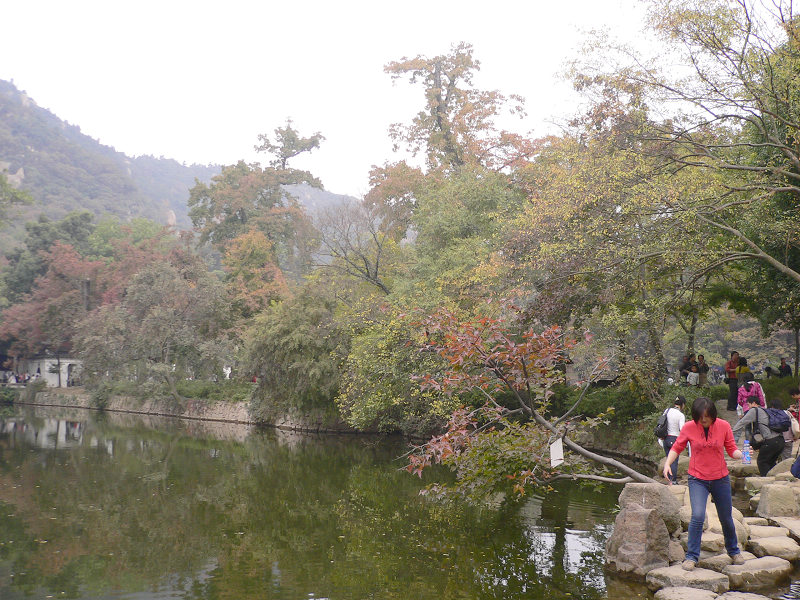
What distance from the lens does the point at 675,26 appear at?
12.1 meters

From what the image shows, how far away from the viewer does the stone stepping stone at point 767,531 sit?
26.4 feet

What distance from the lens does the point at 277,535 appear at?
10.2 m

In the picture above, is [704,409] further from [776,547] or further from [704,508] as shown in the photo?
[776,547]

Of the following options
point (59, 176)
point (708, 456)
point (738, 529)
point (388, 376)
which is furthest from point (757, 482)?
point (59, 176)

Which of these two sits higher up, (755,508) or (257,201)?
(257,201)

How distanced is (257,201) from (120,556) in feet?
122

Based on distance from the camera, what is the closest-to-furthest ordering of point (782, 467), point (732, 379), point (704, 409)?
point (704, 409) → point (782, 467) → point (732, 379)

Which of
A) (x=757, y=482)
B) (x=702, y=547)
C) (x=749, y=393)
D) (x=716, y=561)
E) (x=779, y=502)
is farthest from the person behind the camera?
(x=749, y=393)

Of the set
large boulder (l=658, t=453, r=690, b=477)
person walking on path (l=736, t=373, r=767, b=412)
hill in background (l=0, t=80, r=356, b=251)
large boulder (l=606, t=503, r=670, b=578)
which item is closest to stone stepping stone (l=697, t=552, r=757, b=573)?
large boulder (l=606, t=503, r=670, b=578)

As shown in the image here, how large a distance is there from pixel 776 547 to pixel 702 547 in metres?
0.83

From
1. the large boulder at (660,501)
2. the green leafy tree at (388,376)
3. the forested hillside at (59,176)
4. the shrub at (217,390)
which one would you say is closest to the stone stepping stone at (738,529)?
the large boulder at (660,501)

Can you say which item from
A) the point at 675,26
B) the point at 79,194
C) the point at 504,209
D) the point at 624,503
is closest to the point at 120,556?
the point at 624,503

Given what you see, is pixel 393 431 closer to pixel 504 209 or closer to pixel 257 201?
pixel 504 209

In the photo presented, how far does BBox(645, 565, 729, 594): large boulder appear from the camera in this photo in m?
6.51
